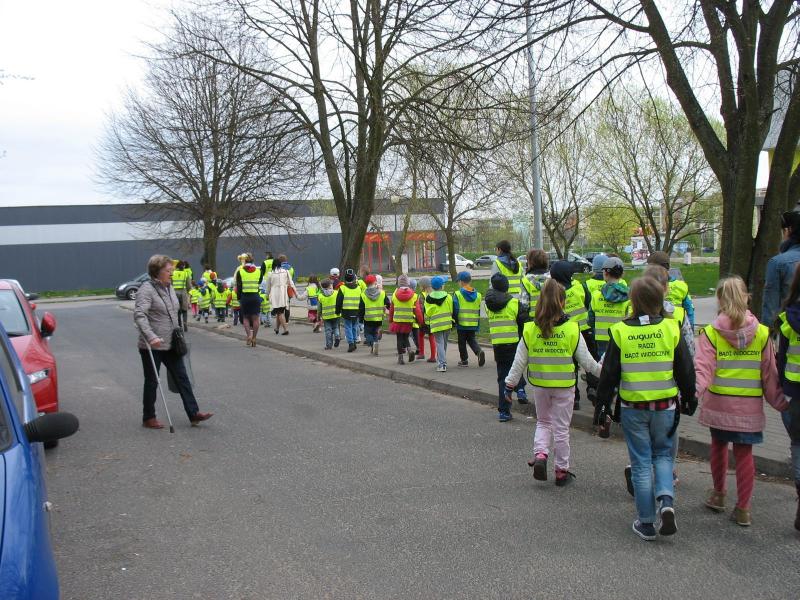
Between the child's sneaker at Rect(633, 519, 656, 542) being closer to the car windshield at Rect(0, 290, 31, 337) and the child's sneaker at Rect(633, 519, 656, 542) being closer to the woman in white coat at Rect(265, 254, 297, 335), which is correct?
the car windshield at Rect(0, 290, 31, 337)

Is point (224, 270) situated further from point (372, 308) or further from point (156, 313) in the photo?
point (156, 313)

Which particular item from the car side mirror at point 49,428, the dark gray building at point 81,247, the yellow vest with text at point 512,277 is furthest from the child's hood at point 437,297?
the dark gray building at point 81,247

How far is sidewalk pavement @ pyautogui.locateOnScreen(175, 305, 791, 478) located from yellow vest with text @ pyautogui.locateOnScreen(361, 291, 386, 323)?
73 cm

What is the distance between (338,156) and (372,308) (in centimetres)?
695

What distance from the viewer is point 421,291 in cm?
1270

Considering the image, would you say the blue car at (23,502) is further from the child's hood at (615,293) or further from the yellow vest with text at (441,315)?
the yellow vest with text at (441,315)

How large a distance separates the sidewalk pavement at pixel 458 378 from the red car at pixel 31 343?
4775 mm

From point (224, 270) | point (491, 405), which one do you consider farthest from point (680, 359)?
point (224, 270)

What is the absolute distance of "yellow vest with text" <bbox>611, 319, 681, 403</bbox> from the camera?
15.5 ft

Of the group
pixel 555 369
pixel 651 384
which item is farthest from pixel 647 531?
pixel 555 369

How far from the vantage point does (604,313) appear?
7.82 meters

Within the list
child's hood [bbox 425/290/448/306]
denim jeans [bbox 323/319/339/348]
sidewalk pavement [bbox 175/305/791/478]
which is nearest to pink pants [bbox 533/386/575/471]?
sidewalk pavement [bbox 175/305/791/478]

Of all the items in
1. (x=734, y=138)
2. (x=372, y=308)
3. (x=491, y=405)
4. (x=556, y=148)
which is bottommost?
(x=491, y=405)

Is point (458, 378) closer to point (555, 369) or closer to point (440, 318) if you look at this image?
point (440, 318)
